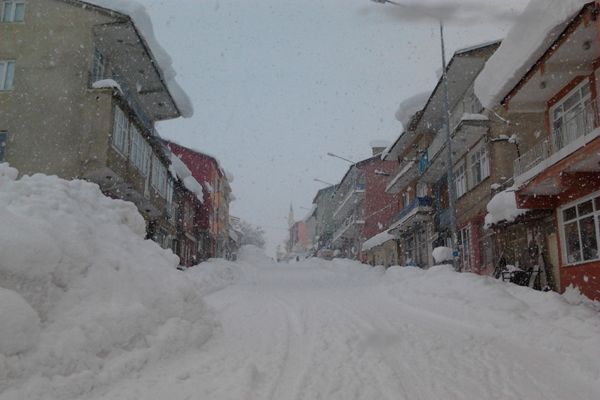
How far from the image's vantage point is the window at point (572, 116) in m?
13.0

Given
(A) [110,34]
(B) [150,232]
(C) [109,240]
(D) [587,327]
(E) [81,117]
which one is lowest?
(D) [587,327]

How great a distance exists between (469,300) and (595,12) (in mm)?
6739

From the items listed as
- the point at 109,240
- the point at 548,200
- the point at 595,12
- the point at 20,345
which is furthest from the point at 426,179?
the point at 20,345

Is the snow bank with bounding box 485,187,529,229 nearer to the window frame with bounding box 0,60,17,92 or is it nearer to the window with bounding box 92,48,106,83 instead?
the window with bounding box 92,48,106,83

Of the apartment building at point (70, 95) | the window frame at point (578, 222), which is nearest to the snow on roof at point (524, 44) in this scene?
the window frame at point (578, 222)

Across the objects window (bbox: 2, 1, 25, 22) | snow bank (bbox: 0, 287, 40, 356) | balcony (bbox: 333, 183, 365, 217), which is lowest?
snow bank (bbox: 0, 287, 40, 356)

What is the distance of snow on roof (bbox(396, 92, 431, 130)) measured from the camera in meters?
34.2

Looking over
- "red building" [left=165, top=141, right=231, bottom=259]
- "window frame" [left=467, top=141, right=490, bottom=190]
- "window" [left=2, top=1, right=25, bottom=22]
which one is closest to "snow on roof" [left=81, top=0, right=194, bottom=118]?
"window" [left=2, top=1, right=25, bottom=22]

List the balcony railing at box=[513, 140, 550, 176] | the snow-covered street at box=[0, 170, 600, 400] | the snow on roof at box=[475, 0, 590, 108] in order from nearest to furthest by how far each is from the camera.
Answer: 1. the snow-covered street at box=[0, 170, 600, 400]
2. the snow on roof at box=[475, 0, 590, 108]
3. the balcony railing at box=[513, 140, 550, 176]

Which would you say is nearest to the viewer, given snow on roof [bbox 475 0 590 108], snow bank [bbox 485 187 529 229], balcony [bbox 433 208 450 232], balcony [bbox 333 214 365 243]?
snow on roof [bbox 475 0 590 108]

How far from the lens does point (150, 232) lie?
26.7 metres

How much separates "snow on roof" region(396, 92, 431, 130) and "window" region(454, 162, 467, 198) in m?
7.38

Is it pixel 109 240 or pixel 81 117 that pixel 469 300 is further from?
pixel 81 117

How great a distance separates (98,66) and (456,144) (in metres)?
16.7
